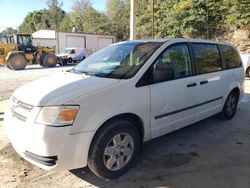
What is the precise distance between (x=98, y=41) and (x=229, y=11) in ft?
56.2

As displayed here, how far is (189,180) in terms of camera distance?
3.42m

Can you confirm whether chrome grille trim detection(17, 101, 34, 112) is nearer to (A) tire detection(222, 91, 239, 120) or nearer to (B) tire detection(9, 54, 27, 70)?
(A) tire detection(222, 91, 239, 120)

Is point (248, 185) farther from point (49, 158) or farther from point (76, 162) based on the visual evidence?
point (49, 158)

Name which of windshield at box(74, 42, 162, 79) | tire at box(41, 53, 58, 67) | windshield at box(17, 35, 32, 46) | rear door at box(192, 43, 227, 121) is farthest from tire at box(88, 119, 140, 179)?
windshield at box(17, 35, 32, 46)

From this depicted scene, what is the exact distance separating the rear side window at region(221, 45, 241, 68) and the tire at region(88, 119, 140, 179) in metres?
2.78

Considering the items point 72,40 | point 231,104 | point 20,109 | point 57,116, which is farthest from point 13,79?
point 72,40

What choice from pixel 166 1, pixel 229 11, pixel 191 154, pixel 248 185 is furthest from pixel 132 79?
pixel 166 1

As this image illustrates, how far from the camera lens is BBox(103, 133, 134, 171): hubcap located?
335 centimetres

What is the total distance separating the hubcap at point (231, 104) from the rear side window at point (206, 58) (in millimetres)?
852

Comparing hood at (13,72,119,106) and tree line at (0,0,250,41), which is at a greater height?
tree line at (0,0,250,41)

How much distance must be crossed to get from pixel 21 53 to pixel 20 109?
17683 millimetres

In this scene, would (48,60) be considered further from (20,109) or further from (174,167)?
(174,167)

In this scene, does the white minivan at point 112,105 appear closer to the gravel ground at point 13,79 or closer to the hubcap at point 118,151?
the hubcap at point 118,151

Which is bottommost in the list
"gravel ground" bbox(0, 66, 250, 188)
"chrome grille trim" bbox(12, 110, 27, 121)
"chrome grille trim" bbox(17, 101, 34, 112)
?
"gravel ground" bbox(0, 66, 250, 188)
